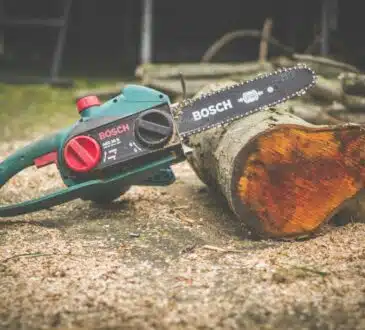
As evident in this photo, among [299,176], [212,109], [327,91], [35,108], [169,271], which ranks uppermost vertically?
[212,109]

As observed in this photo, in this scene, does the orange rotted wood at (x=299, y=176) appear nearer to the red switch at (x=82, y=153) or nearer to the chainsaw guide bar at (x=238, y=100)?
the chainsaw guide bar at (x=238, y=100)

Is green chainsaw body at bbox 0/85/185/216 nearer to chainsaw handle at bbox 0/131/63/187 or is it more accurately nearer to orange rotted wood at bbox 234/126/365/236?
chainsaw handle at bbox 0/131/63/187

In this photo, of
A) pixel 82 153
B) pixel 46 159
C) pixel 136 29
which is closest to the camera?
pixel 82 153

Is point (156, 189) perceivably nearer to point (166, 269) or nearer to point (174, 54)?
point (166, 269)

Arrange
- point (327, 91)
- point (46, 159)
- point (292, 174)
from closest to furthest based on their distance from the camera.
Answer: point (292, 174) → point (46, 159) → point (327, 91)

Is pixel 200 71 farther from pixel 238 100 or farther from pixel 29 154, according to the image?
pixel 29 154

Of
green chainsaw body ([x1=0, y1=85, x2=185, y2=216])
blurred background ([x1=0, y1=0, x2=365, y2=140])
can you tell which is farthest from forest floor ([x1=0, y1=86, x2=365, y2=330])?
blurred background ([x1=0, y1=0, x2=365, y2=140])

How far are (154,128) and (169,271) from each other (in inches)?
29.1

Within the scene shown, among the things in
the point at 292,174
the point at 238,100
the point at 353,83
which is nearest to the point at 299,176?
the point at 292,174

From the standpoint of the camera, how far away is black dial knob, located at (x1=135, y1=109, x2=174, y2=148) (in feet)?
9.34

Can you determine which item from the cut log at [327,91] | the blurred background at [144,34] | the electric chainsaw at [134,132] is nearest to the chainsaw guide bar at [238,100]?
the electric chainsaw at [134,132]

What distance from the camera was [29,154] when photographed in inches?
118

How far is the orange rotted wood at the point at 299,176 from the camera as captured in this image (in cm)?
275

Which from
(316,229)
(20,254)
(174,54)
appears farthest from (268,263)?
(174,54)
